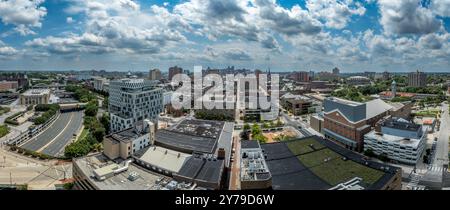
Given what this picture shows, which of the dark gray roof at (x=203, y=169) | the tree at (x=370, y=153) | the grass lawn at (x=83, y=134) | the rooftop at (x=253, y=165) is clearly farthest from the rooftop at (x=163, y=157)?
the tree at (x=370, y=153)

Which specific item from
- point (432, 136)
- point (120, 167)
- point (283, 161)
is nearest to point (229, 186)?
point (283, 161)

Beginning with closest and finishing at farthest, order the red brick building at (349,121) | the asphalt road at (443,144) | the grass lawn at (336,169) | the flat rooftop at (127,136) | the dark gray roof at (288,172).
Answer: the dark gray roof at (288,172), the grass lawn at (336,169), the flat rooftop at (127,136), the asphalt road at (443,144), the red brick building at (349,121)

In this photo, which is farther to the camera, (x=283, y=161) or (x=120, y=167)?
(x=283, y=161)

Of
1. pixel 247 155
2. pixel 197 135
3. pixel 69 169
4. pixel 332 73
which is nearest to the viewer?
pixel 247 155

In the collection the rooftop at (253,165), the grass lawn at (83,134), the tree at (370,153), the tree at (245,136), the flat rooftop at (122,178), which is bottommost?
the tree at (370,153)

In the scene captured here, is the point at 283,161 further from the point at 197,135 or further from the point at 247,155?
the point at 197,135

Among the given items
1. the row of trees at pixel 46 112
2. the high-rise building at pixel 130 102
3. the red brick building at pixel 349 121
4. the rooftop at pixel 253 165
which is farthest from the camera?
the row of trees at pixel 46 112

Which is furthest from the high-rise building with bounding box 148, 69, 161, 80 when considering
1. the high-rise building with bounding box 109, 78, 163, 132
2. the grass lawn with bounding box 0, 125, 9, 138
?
the grass lawn with bounding box 0, 125, 9, 138

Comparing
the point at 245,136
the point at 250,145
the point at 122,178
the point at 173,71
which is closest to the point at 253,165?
the point at 250,145

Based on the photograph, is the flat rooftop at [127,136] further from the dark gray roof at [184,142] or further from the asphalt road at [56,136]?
the asphalt road at [56,136]
